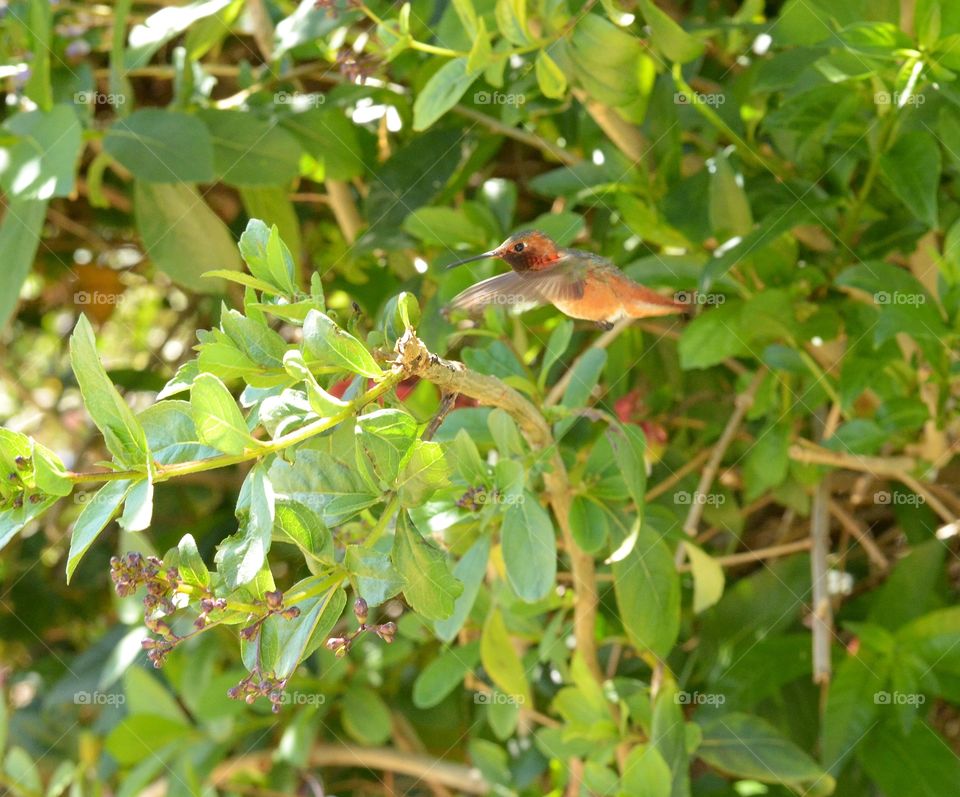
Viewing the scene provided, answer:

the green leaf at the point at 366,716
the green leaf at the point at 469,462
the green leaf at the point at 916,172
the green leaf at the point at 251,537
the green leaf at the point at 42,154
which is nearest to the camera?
the green leaf at the point at 251,537

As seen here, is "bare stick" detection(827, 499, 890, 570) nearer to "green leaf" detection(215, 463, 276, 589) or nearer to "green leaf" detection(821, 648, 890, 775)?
"green leaf" detection(821, 648, 890, 775)

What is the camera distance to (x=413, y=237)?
1.46 metres

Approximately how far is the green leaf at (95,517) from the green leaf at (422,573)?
6.5 inches

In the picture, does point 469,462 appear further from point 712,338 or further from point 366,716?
point 366,716

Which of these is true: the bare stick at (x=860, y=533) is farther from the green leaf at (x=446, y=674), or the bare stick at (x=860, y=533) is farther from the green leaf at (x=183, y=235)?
the green leaf at (x=183, y=235)

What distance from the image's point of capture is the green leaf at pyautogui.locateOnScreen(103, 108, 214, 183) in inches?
52.2

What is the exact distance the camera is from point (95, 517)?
65 cm

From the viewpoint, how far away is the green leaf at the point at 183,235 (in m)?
1.45

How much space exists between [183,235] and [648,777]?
0.87m

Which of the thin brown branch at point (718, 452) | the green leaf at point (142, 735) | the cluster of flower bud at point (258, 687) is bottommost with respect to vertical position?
the green leaf at point (142, 735)

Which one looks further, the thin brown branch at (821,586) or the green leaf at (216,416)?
the thin brown branch at (821,586)

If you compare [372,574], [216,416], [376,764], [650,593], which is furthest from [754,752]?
[216,416]

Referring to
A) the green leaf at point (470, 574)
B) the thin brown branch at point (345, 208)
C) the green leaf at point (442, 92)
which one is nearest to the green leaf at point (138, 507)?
the green leaf at point (470, 574)

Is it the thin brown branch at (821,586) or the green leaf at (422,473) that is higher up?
the green leaf at (422,473)
